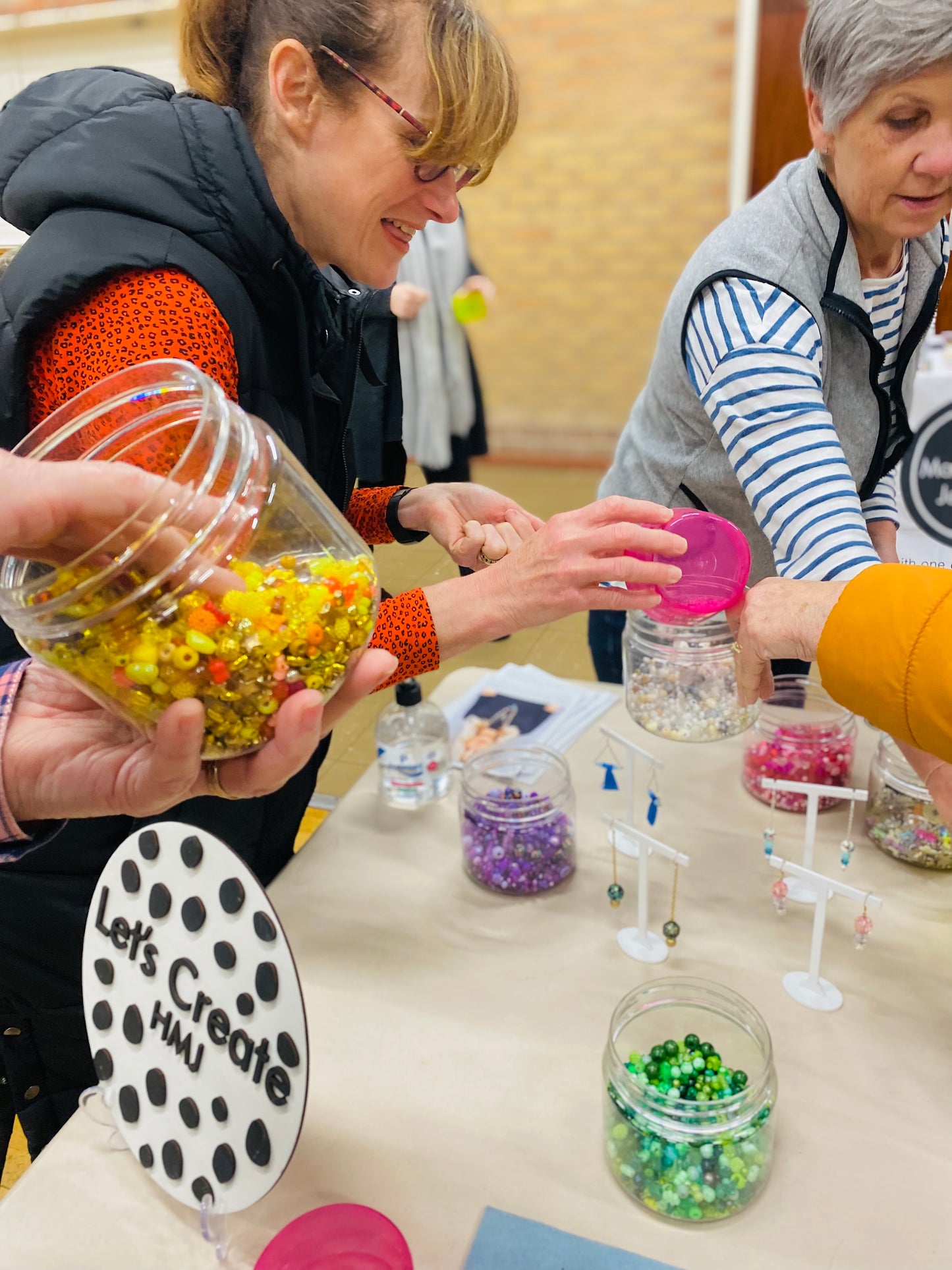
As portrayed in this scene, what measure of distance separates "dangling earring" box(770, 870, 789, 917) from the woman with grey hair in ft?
1.11

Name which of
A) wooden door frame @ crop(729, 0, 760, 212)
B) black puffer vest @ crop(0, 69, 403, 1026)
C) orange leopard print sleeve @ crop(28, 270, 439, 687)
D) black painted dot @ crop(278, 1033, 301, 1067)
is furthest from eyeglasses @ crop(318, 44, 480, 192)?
wooden door frame @ crop(729, 0, 760, 212)

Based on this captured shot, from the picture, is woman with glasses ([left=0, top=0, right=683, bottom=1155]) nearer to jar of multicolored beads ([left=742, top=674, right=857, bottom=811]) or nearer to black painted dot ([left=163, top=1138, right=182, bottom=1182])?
black painted dot ([left=163, top=1138, right=182, bottom=1182])

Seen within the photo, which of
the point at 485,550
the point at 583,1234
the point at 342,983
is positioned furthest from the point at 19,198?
the point at 583,1234

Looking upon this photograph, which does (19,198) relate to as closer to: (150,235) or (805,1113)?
(150,235)

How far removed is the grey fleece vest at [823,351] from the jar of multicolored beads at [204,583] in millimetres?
677

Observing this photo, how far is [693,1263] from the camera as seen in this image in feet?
2.36

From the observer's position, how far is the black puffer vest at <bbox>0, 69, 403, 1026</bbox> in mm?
780

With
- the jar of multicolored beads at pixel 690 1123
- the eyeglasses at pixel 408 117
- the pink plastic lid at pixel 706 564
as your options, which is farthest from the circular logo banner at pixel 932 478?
the jar of multicolored beads at pixel 690 1123

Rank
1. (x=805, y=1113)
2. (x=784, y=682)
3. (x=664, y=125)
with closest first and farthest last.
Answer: (x=805, y=1113) < (x=784, y=682) < (x=664, y=125)

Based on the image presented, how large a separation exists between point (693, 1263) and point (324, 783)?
31.2 inches

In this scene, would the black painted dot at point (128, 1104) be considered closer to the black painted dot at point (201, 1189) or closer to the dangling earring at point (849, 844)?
the black painted dot at point (201, 1189)

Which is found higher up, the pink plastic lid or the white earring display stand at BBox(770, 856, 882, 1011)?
the pink plastic lid

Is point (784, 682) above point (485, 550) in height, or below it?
below

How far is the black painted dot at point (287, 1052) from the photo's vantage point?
698mm
